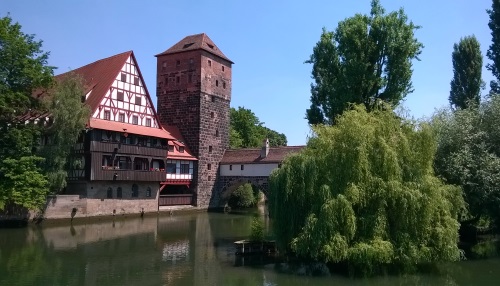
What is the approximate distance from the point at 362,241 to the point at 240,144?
153 ft

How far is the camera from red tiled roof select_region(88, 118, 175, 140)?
3460 centimetres

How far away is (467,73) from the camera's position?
35750mm

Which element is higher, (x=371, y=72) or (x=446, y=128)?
(x=371, y=72)

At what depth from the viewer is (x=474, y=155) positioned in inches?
801

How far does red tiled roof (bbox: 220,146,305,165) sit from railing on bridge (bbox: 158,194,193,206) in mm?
5530

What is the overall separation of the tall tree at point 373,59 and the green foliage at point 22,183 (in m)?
18.1

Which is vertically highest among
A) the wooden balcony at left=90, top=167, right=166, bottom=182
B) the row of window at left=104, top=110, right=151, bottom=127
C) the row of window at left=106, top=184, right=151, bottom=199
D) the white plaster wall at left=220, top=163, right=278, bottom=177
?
the row of window at left=104, top=110, right=151, bottom=127

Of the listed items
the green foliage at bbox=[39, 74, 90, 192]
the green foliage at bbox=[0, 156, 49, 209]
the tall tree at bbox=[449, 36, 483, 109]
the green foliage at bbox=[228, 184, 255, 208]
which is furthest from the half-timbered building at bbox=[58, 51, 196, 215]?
the tall tree at bbox=[449, 36, 483, 109]

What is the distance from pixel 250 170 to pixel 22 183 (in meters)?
21.7

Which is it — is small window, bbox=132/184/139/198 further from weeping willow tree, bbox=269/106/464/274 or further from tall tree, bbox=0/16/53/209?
weeping willow tree, bbox=269/106/464/274

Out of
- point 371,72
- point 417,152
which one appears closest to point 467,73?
point 371,72

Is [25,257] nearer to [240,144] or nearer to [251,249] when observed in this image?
[251,249]

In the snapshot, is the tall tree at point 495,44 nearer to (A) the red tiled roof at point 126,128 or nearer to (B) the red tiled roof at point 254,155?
(B) the red tiled roof at point 254,155

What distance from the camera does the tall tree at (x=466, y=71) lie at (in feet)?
117
